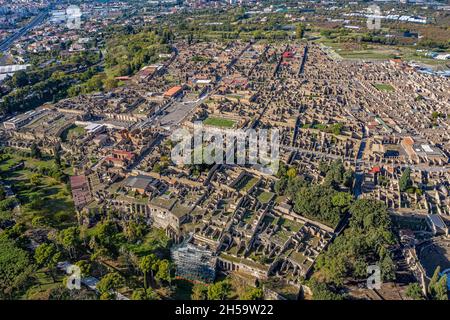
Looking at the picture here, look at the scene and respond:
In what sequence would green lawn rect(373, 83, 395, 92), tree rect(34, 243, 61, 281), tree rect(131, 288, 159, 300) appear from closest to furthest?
tree rect(131, 288, 159, 300) → tree rect(34, 243, 61, 281) → green lawn rect(373, 83, 395, 92)

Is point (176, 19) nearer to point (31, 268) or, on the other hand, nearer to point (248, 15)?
point (248, 15)

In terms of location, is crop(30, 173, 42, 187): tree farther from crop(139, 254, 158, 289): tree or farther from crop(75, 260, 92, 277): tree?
crop(139, 254, 158, 289): tree

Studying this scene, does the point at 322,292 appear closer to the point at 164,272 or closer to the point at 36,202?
the point at 164,272

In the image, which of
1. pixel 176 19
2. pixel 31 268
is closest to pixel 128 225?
pixel 31 268

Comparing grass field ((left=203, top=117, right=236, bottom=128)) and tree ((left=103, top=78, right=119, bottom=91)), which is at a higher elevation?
tree ((left=103, top=78, right=119, bottom=91))

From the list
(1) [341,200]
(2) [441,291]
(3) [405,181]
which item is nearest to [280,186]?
(1) [341,200]

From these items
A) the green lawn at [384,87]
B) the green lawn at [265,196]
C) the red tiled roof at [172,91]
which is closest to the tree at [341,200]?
the green lawn at [265,196]

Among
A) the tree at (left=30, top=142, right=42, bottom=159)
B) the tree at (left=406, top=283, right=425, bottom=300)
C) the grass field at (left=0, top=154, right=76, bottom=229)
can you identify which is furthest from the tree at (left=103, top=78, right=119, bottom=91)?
the tree at (left=406, top=283, right=425, bottom=300)

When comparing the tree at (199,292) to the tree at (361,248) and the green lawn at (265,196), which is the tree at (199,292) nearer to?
the tree at (361,248)
